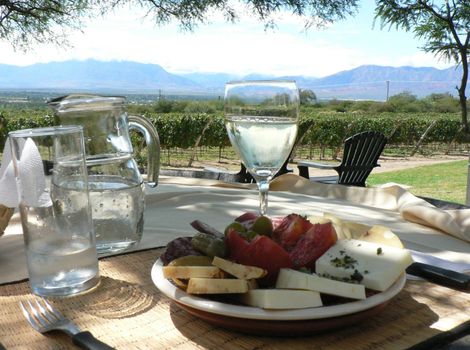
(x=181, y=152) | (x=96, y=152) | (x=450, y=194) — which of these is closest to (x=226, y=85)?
(x=96, y=152)

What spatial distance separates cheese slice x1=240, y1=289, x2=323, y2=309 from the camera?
51cm

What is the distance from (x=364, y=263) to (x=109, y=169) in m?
0.49

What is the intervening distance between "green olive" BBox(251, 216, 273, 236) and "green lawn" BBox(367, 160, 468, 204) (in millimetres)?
7000

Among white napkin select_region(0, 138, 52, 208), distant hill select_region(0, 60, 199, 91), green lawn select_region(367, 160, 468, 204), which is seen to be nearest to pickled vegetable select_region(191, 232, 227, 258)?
white napkin select_region(0, 138, 52, 208)

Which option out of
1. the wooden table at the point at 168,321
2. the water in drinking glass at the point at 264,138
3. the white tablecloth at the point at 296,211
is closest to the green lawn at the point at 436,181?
the white tablecloth at the point at 296,211

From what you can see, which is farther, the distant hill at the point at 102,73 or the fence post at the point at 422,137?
the distant hill at the point at 102,73

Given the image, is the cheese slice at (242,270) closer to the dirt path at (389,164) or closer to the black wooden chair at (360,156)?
the black wooden chair at (360,156)

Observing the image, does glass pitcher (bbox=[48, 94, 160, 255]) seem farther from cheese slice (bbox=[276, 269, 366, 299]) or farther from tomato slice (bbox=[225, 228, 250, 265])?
cheese slice (bbox=[276, 269, 366, 299])

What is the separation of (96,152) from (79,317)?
1.14ft

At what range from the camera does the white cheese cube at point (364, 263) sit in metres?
0.56

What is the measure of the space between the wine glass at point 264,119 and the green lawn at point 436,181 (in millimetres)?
6854

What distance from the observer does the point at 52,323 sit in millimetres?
569

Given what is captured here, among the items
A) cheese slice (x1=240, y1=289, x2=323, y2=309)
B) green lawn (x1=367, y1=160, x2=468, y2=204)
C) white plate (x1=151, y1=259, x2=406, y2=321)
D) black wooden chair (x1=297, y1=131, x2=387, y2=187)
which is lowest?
Answer: green lawn (x1=367, y1=160, x2=468, y2=204)

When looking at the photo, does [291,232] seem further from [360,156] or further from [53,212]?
[360,156]
